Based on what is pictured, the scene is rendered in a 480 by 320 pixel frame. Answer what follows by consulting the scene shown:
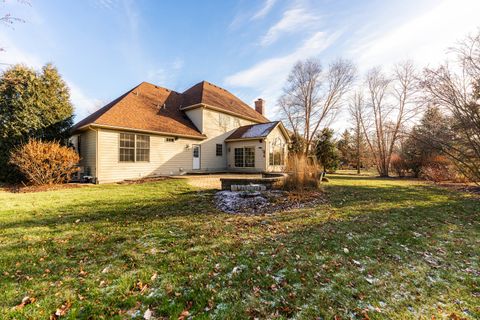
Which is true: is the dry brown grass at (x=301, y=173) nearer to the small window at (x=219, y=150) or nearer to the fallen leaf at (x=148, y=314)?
the fallen leaf at (x=148, y=314)

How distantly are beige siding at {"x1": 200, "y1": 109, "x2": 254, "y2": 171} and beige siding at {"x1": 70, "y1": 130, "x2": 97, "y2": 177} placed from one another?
6.94 m

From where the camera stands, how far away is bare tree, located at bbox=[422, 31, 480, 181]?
8.52 m

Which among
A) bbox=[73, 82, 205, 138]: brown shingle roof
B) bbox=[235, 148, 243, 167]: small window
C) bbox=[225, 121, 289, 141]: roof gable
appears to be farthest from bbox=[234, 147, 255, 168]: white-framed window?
bbox=[73, 82, 205, 138]: brown shingle roof

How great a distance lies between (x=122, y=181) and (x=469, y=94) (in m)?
16.7

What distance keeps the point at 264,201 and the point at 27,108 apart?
12.8 m

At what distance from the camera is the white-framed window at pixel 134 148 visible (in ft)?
39.4

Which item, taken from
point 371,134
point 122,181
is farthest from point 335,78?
point 122,181

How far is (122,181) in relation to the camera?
37.9 ft

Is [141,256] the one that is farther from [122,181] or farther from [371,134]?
[371,134]

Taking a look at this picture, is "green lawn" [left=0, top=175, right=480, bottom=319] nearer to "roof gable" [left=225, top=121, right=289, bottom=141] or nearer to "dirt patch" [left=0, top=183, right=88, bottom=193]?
"dirt patch" [left=0, top=183, right=88, bottom=193]

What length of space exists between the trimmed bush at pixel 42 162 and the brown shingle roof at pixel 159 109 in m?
2.06

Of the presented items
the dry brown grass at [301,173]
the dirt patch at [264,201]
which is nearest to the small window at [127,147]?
the dirt patch at [264,201]

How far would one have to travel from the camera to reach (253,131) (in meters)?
17.4

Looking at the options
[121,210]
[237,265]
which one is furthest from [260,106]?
[237,265]
